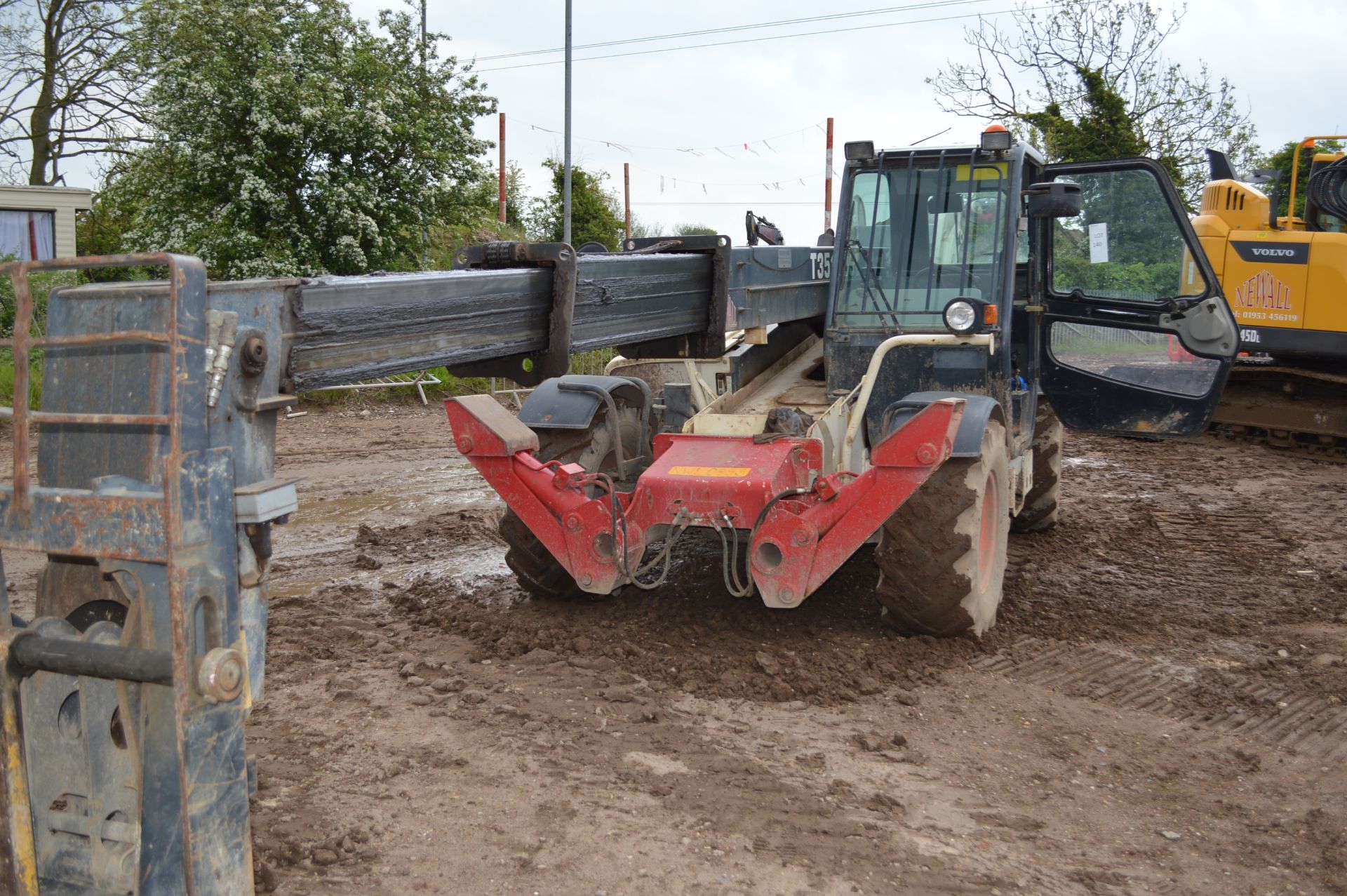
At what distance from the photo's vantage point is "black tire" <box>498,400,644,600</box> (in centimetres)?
650

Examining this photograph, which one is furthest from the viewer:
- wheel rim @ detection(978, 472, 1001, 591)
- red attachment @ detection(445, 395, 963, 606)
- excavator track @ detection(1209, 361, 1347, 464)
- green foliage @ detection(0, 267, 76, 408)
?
green foliage @ detection(0, 267, 76, 408)

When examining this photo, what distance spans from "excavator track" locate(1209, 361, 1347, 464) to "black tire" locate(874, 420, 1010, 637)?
796cm

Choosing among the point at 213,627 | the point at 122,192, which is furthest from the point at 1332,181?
the point at 122,192

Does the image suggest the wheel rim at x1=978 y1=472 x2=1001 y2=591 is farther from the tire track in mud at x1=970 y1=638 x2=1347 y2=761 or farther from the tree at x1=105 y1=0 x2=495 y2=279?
the tree at x1=105 y1=0 x2=495 y2=279

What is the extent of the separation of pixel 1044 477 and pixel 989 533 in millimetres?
2772

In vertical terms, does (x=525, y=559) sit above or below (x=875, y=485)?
below

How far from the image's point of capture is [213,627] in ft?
8.40

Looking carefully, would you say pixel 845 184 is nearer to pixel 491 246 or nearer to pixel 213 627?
pixel 491 246

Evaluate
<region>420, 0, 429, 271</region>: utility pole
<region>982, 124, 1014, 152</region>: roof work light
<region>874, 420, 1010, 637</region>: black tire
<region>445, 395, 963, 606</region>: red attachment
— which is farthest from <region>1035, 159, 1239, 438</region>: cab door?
<region>420, 0, 429, 271</region>: utility pole

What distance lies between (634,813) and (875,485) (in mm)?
1902

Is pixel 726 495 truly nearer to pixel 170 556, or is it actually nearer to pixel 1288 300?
pixel 170 556

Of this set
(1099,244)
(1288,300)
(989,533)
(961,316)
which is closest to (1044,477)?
(1099,244)

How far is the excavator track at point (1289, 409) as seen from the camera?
12.6m

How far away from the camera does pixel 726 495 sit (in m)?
5.51
